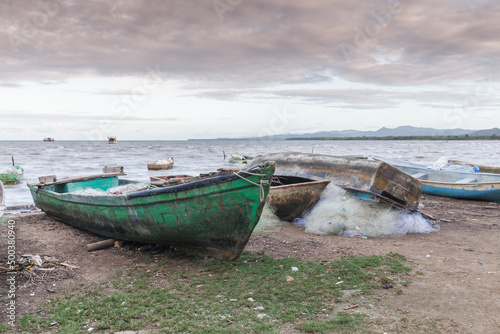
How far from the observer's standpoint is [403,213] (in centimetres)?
897

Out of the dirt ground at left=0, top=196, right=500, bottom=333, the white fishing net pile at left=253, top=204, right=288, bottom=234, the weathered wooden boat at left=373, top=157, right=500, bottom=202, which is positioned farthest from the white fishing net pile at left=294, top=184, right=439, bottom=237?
the weathered wooden boat at left=373, top=157, right=500, bottom=202

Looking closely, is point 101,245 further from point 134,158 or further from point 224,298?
point 134,158

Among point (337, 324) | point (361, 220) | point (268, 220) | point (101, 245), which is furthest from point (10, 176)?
point (337, 324)

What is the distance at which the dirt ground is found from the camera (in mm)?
4613

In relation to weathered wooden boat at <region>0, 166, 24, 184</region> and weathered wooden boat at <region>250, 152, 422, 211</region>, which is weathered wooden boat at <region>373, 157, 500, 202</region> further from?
weathered wooden boat at <region>0, 166, 24, 184</region>

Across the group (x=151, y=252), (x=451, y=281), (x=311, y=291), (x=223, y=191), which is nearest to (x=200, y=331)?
(x=311, y=291)

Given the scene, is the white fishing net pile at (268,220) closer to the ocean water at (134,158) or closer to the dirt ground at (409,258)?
the dirt ground at (409,258)

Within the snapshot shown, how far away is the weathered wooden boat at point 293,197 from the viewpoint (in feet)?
30.1

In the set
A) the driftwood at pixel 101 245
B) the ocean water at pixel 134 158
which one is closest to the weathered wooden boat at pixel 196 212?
the driftwood at pixel 101 245

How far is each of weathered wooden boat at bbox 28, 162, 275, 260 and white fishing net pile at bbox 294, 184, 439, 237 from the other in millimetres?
3094

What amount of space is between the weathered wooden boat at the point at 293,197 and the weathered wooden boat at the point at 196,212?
324cm

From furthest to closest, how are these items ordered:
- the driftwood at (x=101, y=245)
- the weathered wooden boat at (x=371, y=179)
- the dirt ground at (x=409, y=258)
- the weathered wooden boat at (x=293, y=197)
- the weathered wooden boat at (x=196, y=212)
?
the weathered wooden boat at (x=293, y=197)
the weathered wooden boat at (x=371, y=179)
the driftwood at (x=101, y=245)
the weathered wooden boat at (x=196, y=212)
the dirt ground at (x=409, y=258)

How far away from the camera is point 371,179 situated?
9.02m

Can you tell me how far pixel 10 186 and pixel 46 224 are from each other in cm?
1163
